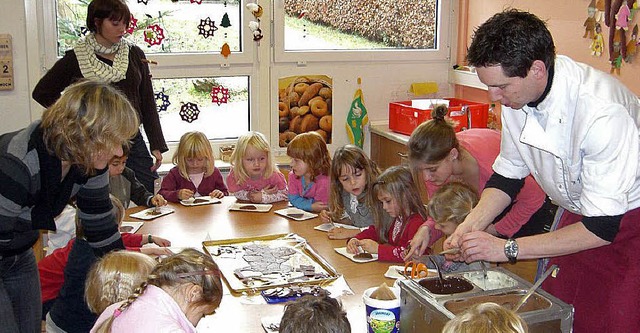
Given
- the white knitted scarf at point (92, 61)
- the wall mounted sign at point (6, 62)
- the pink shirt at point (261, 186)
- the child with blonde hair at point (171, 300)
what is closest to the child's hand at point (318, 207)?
the pink shirt at point (261, 186)

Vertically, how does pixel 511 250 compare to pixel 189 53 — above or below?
below

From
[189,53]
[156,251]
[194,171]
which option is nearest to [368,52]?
[189,53]

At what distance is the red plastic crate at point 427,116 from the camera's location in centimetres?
467

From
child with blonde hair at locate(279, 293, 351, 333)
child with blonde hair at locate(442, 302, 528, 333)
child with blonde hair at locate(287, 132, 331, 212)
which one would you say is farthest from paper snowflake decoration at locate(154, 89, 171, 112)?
child with blonde hair at locate(442, 302, 528, 333)

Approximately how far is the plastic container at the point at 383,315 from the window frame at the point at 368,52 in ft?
9.94

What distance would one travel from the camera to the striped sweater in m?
1.98

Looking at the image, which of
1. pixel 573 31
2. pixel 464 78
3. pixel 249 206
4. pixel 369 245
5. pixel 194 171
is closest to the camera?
pixel 369 245

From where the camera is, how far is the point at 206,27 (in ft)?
15.3

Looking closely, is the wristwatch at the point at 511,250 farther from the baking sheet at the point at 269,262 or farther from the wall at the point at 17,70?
the wall at the point at 17,70

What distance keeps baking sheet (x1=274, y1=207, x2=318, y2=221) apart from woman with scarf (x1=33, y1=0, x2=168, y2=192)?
1.01m

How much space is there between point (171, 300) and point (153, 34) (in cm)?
305

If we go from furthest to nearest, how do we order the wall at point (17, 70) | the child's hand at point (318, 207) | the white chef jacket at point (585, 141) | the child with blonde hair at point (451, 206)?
the wall at point (17, 70)
the child's hand at point (318, 207)
the child with blonde hair at point (451, 206)
the white chef jacket at point (585, 141)

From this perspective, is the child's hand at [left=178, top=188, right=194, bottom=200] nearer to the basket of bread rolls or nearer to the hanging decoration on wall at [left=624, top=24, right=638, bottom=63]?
the basket of bread rolls

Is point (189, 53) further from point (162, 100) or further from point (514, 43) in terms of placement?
point (514, 43)
